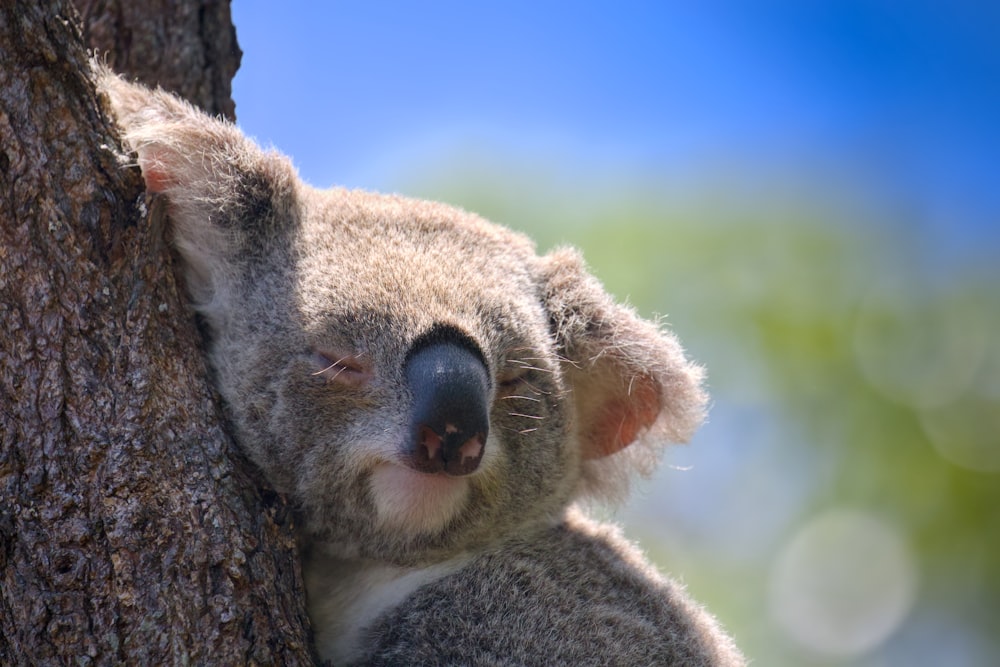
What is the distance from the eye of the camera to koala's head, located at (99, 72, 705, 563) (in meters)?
2.68

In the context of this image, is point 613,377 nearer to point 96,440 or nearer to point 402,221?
point 402,221

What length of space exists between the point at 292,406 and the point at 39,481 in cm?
69

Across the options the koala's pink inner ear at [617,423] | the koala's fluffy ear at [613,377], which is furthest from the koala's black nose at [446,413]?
the koala's pink inner ear at [617,423]

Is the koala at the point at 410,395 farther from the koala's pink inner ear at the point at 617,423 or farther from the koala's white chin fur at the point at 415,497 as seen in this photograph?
the koala's pink inner ear at the point at 617,423

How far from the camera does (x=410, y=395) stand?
8.55ft

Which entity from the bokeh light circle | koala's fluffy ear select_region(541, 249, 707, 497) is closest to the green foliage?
the bokeh light circle

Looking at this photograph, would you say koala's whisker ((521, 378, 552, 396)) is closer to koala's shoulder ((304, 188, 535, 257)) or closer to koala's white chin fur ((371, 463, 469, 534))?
koala's white chin fur ((371, 463, 469, 534))

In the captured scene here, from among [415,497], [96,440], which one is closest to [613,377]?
[415,497]

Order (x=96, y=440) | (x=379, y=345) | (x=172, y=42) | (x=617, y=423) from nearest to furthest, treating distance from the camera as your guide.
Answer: (x=96, y=440), (x=379, y=345), (x=617, y=423), (x=172, y=42)

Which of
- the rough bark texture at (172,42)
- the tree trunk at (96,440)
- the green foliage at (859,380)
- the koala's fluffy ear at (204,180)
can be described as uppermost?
the green foliage at (859,380)

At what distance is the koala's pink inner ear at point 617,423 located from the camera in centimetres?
353

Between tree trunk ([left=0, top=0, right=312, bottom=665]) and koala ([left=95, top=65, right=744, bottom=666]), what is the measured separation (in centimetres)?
27

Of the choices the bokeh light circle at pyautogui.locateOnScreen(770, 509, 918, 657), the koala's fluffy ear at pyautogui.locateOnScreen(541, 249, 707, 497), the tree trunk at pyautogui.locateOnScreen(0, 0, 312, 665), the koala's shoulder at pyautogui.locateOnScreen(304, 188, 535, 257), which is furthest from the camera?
the bokeh light circle at pyautogui.locateOnScreen(770, 509, 918, 657)

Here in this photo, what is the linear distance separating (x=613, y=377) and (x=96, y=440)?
1.74 meters
